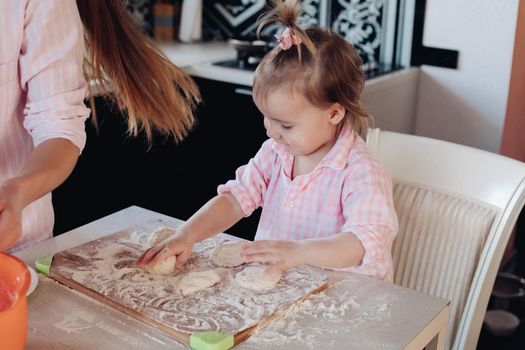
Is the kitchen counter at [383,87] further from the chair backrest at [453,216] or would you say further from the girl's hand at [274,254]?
the girl's hand at [274,254]

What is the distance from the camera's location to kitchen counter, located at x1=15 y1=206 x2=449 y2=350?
39.6 inches

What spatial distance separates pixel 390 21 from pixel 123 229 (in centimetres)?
171

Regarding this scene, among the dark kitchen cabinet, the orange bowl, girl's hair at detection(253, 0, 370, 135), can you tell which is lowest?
the dark kitchen cabinet

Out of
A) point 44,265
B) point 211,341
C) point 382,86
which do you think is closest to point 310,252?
Answer: point 211,341

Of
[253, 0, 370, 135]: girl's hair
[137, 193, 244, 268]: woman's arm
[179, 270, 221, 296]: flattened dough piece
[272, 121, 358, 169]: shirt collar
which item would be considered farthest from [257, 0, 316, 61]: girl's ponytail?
[179, 270, 221, 296]: flattened dough piece

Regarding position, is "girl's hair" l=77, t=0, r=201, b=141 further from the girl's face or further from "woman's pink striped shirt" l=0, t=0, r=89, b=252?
the girl's face

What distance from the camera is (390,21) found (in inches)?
109

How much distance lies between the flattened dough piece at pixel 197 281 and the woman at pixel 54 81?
26 centimetres

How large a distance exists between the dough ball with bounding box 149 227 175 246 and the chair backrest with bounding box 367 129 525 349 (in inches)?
21.0

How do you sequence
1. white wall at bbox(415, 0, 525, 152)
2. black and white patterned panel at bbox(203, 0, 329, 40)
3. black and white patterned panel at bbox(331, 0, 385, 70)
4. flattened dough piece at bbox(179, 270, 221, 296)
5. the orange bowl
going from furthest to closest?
black and white patterned panel at bbox(203, 0, 329, 40) → black and white patterned panel at bbox(331, 0, 385, 70) → white wall at bbox(415, 0, 525, 152) → flattened dough piece at bbox(179, 270, 221, 296) → the orange bowl

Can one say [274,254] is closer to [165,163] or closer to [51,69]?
[51,69]

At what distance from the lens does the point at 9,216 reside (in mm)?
1003

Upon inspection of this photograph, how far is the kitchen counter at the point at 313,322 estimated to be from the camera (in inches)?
39.6

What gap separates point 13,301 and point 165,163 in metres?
1.85
